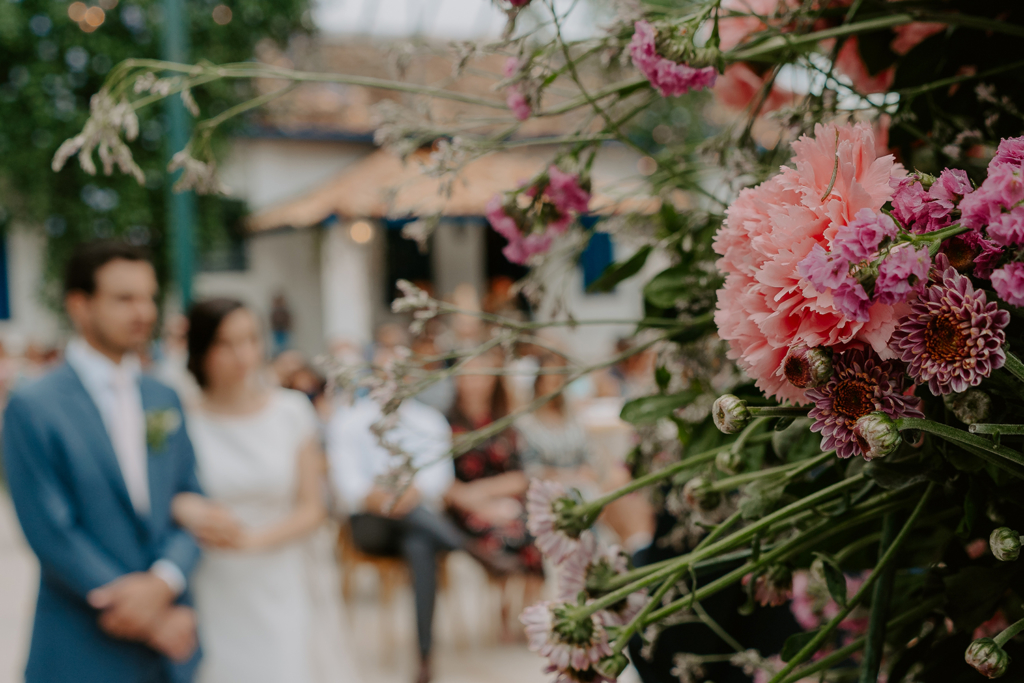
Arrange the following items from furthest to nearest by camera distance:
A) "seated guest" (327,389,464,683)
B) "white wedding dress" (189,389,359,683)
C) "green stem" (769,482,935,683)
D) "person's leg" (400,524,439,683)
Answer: "seated guest" (327,389,464,683), "person's leg" (400,524,439,683), "white wedding dress" (189,389,359,683), "green stem" (769,482,935,683)

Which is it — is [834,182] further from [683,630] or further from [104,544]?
[104,544]

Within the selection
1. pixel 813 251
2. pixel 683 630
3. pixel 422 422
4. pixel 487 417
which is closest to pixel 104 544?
pixel 683 630

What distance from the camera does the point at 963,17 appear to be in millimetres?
503

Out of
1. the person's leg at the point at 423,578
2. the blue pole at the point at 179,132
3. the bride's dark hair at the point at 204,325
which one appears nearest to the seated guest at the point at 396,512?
the person's leg at the point at 423,578

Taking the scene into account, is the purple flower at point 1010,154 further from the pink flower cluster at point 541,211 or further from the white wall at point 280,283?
the white wall at point 280,283

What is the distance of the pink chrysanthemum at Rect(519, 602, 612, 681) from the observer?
0.48 m

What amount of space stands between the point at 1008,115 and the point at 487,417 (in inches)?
158

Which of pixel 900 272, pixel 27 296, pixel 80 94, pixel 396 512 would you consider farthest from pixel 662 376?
pixel 27 296

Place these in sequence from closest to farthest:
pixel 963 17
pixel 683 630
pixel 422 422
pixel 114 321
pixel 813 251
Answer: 1. pixel 813 251
2. pixel 963 17
3. pixel 683 630
4. pixel 114 321
5. pixel 422 422

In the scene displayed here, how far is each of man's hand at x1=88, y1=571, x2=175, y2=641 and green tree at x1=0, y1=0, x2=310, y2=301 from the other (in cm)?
758

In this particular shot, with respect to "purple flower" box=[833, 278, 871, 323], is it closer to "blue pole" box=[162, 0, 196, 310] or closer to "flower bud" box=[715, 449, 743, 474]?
"flower bud" box=[715, 449, 743, 474]

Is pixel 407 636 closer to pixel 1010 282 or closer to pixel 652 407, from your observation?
pixel 652 407

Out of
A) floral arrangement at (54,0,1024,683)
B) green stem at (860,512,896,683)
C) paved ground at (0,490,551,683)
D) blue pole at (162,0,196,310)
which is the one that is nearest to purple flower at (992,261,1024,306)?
floral arrangement at (54,0,1024,683)

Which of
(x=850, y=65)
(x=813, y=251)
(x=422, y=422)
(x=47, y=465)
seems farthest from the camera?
(x=422, y=422)
